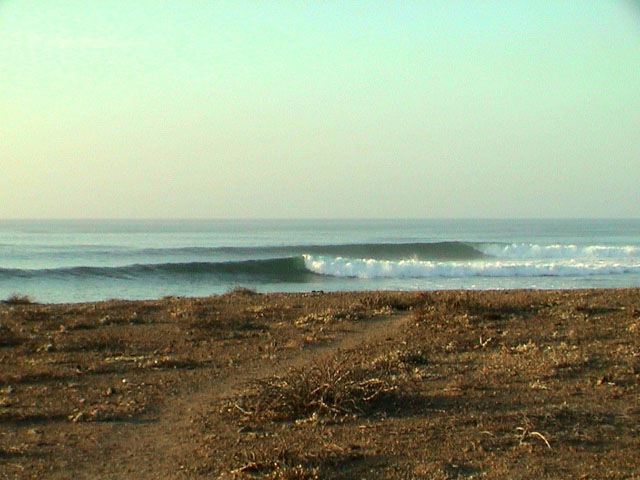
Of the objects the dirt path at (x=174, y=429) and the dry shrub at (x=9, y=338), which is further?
the dry shrub at (x=9, y=338)

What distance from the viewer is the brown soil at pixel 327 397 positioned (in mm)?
4730

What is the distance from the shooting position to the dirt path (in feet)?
15.5

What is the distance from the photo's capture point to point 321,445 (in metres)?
5.00

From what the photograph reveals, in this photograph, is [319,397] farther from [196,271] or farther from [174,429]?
[196,271]

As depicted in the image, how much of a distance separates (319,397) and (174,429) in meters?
1.22

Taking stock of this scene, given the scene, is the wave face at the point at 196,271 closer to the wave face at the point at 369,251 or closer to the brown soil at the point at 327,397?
the wave face at the point at 369,251

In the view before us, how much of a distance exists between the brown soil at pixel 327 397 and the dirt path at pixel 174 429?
20 millimetres

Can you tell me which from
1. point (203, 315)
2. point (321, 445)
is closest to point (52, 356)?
point (203, 315)

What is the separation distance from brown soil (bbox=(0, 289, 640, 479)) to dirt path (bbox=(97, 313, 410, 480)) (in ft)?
0.06

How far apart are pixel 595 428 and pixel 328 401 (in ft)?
6.97

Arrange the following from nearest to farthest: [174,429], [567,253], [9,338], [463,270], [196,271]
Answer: [174,429], [9,338], [463,270], [196,271], [567,253]


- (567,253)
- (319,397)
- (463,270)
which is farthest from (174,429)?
(567,253)

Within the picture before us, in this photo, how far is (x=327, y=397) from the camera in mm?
5875

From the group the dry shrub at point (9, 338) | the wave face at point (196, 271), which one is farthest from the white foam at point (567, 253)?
the dry shrub at point (9, 338)
